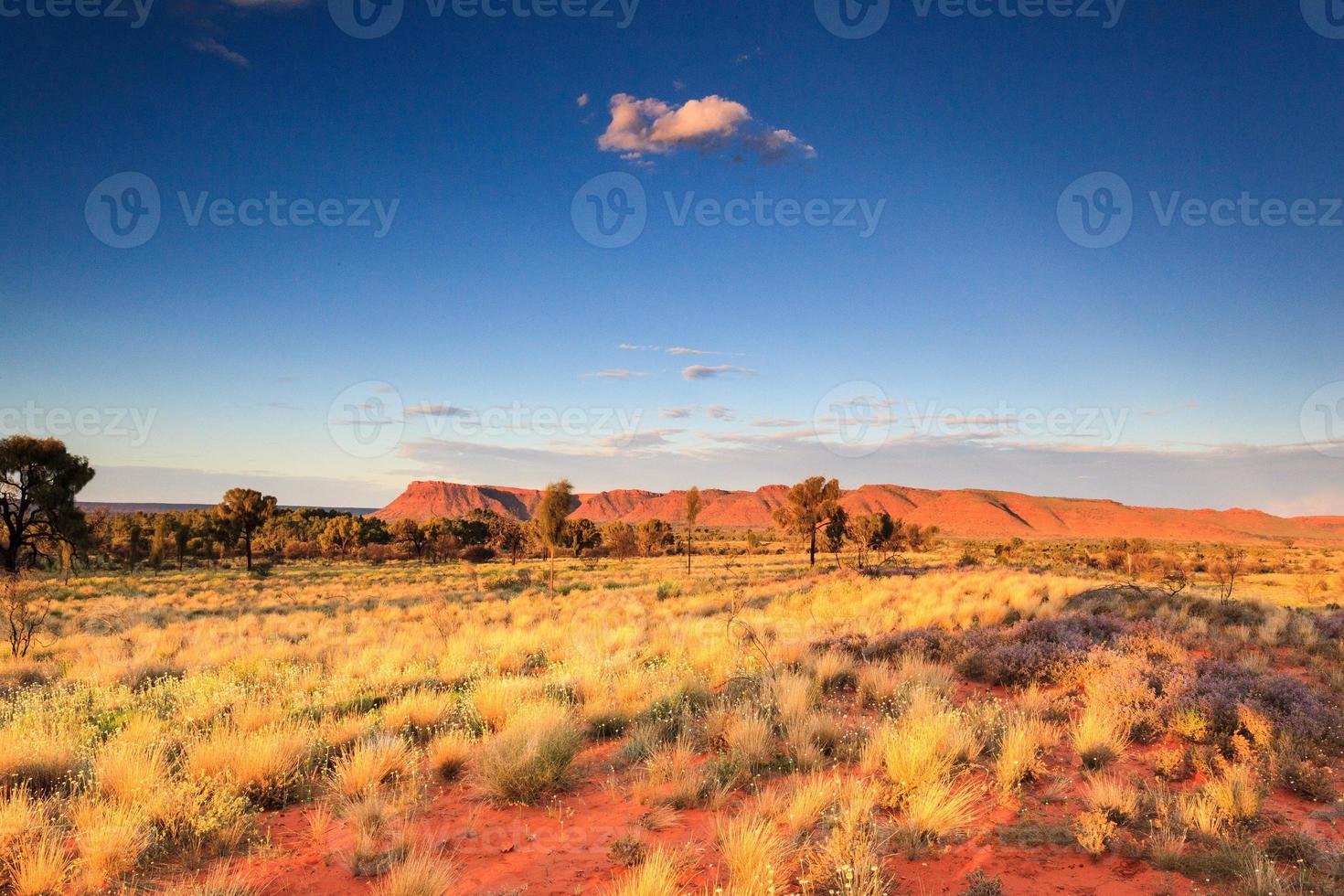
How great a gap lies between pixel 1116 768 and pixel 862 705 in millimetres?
2767

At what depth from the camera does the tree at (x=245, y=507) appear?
148ft

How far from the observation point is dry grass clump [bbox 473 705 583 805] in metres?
5.73

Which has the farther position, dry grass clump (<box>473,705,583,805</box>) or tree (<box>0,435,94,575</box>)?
tree (<box>0,435,94,575</box>)

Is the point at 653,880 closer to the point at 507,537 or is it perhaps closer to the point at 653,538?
the point at 653,538

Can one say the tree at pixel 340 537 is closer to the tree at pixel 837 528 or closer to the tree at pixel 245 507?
the tree at pixel 245 507

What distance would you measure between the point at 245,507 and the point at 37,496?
13.4 metres

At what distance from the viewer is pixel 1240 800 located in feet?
16.6

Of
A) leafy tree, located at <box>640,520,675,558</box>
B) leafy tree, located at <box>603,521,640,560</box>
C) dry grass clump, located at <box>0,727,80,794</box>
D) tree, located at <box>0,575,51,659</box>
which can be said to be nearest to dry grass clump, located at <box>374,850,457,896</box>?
dry grass clump, located at <box>0,727,80,794</box>

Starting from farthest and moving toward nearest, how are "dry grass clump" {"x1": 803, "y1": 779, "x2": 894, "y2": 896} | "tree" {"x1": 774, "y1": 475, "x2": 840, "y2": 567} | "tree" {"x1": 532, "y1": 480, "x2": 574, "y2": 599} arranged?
"tree" {"x1": 774, "y1": 475, "x2": 840, "y2": 567} → "tree" {"x1": 532, "y1": 480, "x2": 574, "y2": 599} → "dry grass clump" {"x1": 803, "y1": 779, "x2": 894, "y2": 896}

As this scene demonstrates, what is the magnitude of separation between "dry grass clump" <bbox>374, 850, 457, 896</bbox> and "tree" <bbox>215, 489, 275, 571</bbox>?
4899cm

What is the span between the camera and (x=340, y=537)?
2665 inches

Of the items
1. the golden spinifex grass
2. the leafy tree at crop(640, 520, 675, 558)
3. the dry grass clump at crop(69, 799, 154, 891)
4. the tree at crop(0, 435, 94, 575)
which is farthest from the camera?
the leafy tree at crop(640, 520, 675, 558)

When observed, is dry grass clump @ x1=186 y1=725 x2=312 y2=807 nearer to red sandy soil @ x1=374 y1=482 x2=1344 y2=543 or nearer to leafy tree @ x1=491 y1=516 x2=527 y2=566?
leafy tree @ x1=491 y1=516 x2=527 y2=566

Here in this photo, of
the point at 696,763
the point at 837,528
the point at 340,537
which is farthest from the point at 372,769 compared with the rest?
the point at 340,537
